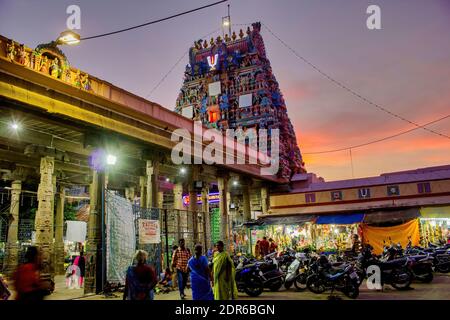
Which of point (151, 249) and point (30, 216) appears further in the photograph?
point (30, 216)

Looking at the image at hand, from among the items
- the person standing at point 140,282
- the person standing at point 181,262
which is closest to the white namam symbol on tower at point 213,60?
the person standing at point 181,262

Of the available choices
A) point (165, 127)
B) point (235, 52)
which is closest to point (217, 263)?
point (165, 127)

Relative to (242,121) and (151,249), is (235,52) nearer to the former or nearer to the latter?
(242,121)

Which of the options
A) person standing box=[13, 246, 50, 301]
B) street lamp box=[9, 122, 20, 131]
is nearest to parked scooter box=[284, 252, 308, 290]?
person standing box=[13, 246, 50, 301]

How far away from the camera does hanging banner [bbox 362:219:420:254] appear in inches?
757

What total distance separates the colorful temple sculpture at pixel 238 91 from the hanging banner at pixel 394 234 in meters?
21.3

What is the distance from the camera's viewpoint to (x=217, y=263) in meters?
7.81

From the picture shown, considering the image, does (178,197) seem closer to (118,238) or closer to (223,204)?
(223,204)

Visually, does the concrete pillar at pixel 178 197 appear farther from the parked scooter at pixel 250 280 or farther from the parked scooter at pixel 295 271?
the parked scooter at pixel 250 280

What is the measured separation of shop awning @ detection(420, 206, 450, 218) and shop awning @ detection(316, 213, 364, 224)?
3.35 metres

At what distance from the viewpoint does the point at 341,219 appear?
22.1m

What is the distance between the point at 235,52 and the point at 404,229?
3434 centimetres

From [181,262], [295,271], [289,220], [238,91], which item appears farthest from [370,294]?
[238,91]

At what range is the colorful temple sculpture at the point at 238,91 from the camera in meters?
43.4
